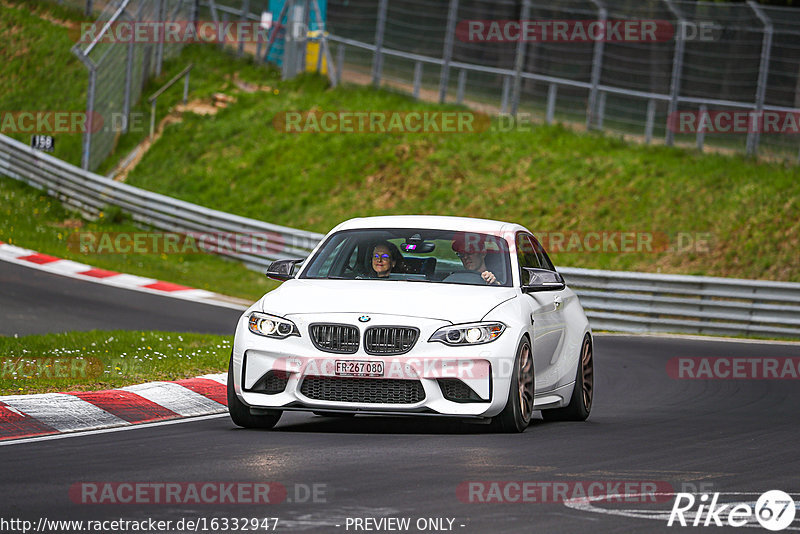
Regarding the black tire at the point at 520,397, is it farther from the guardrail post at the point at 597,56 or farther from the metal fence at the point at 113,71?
the metal fence at the point at 113,71

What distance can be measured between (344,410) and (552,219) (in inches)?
779

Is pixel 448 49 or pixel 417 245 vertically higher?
pixel 448 49

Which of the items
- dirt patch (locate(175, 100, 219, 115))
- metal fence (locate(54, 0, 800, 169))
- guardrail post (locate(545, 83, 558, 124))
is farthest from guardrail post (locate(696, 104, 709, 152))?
dirt patch (locate(175, 100, 219, 115))

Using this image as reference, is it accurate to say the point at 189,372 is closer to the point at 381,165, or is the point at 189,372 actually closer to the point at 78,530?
the point at 78,530

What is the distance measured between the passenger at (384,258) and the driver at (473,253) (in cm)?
45

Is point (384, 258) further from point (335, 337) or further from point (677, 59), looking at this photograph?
point (677, 59)

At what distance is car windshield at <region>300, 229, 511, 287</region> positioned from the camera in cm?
1005

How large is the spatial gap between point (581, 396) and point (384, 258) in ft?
6.94

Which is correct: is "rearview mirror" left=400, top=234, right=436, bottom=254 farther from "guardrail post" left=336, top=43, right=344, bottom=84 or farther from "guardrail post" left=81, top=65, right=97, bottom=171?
"guardrail post" left=336, top=43, right=344, bottom=84

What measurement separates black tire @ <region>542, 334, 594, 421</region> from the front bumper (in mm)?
2019

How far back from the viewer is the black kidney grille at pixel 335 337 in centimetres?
897

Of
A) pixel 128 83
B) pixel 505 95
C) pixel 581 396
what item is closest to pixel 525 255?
pixel 581 396

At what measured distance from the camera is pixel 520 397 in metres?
9.37

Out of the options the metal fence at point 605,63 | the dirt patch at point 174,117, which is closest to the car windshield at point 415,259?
the metal fence at point 605,63
